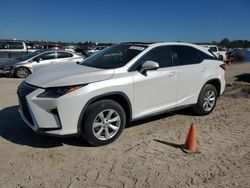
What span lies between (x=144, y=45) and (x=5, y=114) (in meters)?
3.53

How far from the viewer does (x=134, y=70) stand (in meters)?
4.91

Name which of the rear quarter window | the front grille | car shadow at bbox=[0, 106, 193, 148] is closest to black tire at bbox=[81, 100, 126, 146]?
car shadow at bbox=[0, 106, 193, 148]

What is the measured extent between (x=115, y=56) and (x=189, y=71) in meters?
1.61

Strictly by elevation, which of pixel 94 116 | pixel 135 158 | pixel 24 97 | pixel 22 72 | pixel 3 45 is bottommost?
pixel 135 158

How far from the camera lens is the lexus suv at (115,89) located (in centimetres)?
418

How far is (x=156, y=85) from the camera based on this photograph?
5.16m

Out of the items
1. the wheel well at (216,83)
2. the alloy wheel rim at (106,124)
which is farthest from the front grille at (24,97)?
the wheel well at (216,83)

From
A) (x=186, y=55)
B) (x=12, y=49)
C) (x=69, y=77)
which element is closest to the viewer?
(x=69, y=77)

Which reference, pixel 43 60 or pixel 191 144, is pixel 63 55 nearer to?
pixel 43 60

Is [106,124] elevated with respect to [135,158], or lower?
elevated

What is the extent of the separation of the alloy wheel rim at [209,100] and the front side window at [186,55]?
2.70 ft

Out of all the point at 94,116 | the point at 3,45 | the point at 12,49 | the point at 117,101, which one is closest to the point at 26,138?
the point at 94,116

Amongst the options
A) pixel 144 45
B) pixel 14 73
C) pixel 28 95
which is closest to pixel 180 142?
pixel 144 45

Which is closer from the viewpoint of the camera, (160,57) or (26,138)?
(26,138)
